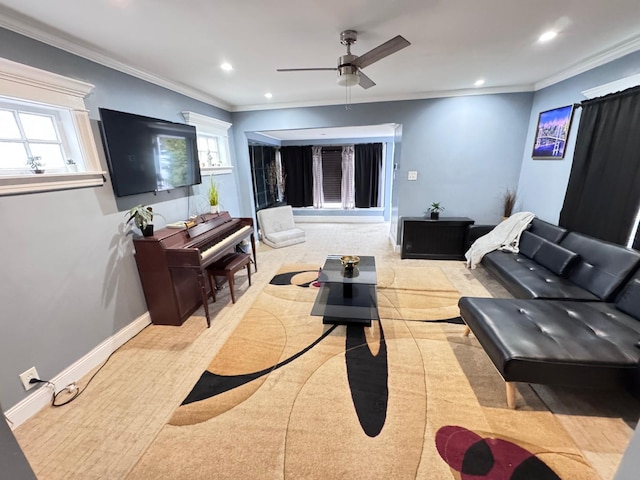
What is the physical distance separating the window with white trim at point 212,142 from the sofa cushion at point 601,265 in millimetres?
4445

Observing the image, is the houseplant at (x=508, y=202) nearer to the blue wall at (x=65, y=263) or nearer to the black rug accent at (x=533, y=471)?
the black rug accent at (x=533, y=471)

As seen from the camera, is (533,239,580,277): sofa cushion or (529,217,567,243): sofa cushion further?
(529,217,567,243): sofa cushion

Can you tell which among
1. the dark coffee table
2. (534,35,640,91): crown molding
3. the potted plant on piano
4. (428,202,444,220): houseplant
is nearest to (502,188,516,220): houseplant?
(428,202,444,220): houseplant

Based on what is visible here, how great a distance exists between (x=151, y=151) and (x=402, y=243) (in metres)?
3.53

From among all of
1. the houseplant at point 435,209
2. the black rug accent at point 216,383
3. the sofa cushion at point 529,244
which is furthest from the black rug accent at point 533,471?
the houseplant at point 435,209

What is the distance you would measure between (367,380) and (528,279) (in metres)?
1.94

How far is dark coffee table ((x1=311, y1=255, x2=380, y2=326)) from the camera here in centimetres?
254

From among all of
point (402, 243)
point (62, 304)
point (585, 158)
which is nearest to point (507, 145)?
point (585, 158)

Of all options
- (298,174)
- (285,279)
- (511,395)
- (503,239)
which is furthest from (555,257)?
(298,174)

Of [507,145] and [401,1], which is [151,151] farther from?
[507,145]

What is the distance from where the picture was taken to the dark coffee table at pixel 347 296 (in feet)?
8.33

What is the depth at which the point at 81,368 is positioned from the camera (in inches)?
79.7

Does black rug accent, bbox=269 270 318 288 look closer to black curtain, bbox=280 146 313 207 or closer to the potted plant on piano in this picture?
the potted plant on piano

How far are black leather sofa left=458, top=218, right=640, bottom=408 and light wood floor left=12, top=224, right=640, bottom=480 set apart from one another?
275 mm
